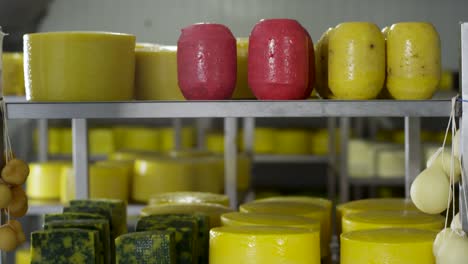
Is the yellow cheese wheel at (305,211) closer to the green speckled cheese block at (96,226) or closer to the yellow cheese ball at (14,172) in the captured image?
the green speckled cheese block at (96,226)

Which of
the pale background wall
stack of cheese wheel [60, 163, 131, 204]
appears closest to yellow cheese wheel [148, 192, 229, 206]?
stack of cheese wheel [60, 163, 131, 204]

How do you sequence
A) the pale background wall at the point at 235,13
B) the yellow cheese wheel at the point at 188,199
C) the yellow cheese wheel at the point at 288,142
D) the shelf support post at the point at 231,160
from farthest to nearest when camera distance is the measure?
the yellow cheese wheel at the point at 288,142, the pale background wall at the point at 235,13, the shelf support post at the point at 231,160, the yellow cheese wheel at the point at 188,199

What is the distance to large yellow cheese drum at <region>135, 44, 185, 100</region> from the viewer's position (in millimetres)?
1551

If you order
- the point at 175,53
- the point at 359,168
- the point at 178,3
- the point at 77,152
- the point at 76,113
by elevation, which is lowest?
the point at 359,168

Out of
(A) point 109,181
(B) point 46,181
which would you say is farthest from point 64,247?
(B) point 46,181

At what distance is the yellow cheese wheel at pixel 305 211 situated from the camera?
1.62 m

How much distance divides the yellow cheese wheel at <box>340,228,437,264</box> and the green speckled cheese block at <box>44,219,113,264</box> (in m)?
0.45

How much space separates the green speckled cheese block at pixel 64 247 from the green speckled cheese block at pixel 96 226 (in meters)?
0.06

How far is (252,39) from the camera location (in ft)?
4.59

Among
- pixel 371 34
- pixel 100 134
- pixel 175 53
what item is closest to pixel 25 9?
pixel 100 134

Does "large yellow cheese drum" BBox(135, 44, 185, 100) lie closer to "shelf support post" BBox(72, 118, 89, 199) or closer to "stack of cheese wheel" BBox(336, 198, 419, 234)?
"stack of cheese wheel" BBox(336, 198, 419, 234)

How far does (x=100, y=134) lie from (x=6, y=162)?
310 cm

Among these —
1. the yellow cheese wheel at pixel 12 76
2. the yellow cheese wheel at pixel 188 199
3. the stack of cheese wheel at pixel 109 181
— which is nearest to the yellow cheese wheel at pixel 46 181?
the stack of cheese wheel at pixel 109 181

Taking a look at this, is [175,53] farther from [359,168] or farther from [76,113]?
[359,168]
